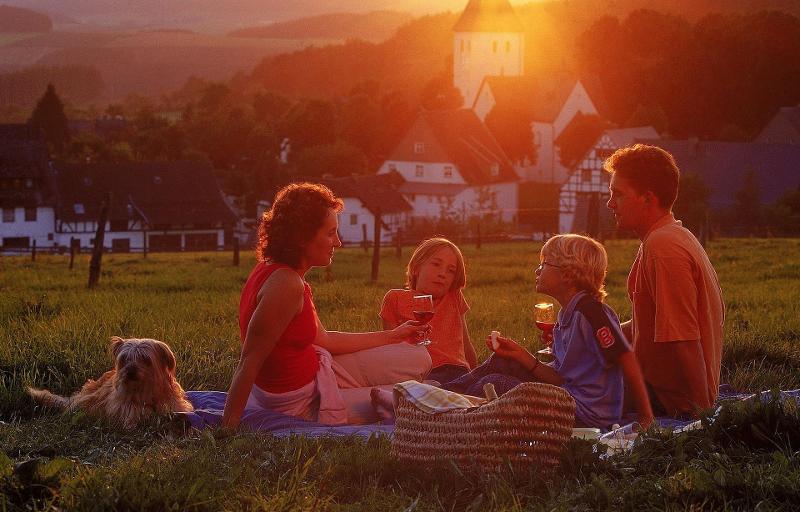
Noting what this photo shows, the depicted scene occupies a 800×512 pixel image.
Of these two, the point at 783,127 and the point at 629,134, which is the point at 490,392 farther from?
the point at 629,134

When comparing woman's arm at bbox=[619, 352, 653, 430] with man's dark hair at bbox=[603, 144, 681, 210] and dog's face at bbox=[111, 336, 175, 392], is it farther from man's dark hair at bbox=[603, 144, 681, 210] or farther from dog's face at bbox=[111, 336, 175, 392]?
dog's face at bbox=[111, 336, 175, 392]

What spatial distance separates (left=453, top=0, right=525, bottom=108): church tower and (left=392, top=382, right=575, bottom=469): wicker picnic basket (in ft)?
397

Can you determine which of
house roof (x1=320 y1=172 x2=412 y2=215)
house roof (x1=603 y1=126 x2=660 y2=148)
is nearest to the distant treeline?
house roof (x1=320 y1=172 x2=412 y2=215)

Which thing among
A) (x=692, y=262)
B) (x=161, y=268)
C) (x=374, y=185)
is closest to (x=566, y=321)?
(x=692, y=262)

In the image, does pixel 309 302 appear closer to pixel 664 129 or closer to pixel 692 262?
pixel 692 262

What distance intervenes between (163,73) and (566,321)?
165348mm

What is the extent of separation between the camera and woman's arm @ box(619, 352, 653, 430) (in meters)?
6.57

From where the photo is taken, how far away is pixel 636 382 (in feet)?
21.6

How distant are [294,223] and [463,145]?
98.3m

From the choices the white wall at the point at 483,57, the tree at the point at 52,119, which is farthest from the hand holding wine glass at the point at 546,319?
the white wall at the point at 483,57

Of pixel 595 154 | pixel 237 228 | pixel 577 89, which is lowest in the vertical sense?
pixel 237 228

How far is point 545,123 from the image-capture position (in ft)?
369

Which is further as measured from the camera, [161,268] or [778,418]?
[161,268]

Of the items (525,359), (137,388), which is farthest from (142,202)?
(525,359)
